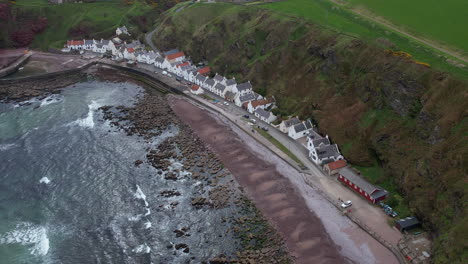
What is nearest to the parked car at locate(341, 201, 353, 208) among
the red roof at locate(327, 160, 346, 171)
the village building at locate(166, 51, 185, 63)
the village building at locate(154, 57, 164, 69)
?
the red roof at locate(327, 160, 346, 171)

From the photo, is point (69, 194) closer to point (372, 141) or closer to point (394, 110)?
point (372, 141)

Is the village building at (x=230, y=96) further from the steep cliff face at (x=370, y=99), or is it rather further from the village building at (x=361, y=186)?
the village building at (x=361, y=186)

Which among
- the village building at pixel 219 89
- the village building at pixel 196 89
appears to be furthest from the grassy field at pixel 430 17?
the village building at pixel 196 89

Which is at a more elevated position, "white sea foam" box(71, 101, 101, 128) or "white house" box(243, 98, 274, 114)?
"white house" box(243, 98, 274, 114)

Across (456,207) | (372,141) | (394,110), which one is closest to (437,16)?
(394,110)

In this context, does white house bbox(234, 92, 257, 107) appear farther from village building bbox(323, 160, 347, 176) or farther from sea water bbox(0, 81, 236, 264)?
village building bbox(323, 160, 347, 176)

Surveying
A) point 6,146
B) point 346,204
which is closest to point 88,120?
point 6,146
